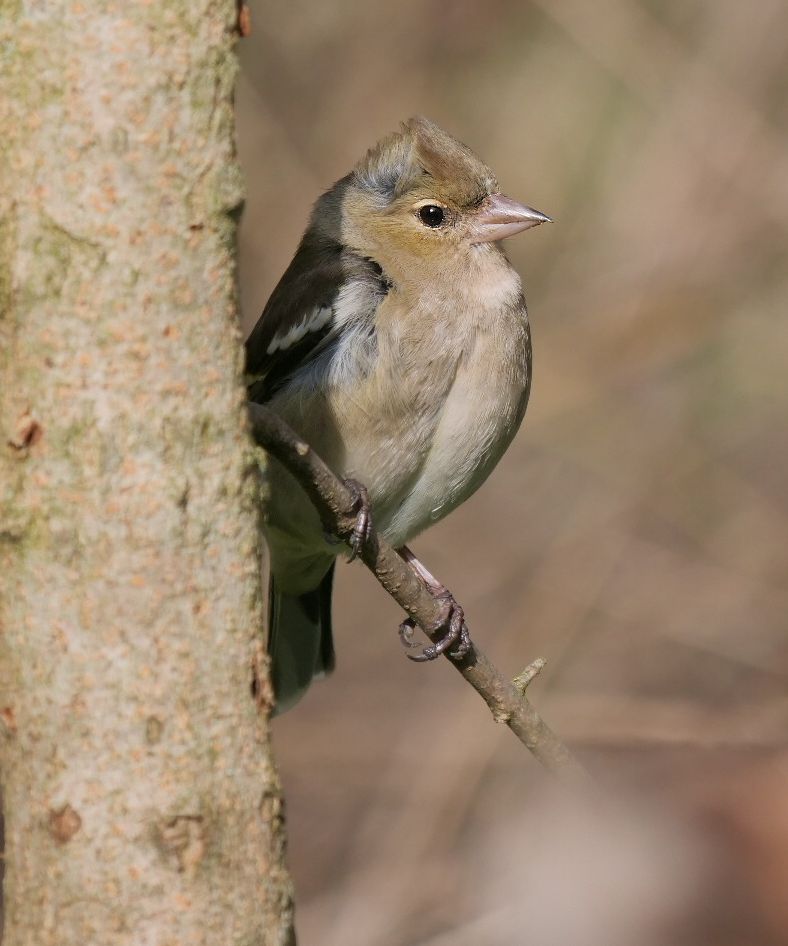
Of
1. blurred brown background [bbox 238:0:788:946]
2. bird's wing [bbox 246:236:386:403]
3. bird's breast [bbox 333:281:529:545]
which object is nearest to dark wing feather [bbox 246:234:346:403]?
bird's wing [bbox 246:236:386:403]

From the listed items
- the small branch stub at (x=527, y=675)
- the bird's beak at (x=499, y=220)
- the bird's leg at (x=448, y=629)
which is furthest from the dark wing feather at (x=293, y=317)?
the small branch stub at (x=527, y=675)

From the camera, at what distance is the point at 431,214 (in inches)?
170

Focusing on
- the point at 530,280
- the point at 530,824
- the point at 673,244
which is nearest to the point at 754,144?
the point at 673,244

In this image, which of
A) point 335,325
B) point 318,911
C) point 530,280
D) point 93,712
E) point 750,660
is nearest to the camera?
point 93,712

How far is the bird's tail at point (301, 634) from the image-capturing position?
15.8 ft

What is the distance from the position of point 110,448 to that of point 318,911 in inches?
186

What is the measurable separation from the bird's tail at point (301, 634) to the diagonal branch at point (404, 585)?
116 centimetres

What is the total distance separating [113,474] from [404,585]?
146cm

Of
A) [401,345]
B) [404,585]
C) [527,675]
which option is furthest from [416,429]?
[527,675]

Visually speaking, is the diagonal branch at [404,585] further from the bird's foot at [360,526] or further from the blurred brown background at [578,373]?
A: the blurred brown background at [578,373]

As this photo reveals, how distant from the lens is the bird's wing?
3.94 meters

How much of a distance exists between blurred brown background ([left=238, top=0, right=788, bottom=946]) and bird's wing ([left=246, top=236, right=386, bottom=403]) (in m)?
2.85

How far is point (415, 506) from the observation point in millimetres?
4086

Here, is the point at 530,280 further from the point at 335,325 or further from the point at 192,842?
the point at 192,842
